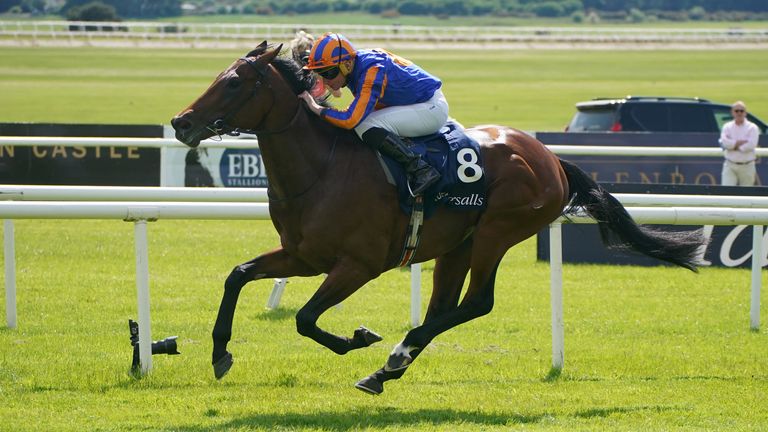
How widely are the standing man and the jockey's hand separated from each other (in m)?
8.52

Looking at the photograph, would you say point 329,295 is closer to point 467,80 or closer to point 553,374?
point 553,374

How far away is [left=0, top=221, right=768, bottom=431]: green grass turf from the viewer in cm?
534

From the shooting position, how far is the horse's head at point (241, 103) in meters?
5.50

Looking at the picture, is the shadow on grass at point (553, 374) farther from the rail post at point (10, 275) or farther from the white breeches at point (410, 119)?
the rail post at point (10, 275)

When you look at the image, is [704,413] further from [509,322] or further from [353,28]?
[353,28]

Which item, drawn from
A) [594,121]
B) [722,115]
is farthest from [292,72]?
A: [722,115]

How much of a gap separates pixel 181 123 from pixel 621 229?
2.64m

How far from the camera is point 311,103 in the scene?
5.96 metres

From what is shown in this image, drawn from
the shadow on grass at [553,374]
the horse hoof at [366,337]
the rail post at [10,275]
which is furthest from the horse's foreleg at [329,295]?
the rail post at [10,275]

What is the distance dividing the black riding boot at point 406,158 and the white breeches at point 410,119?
0.08 metres

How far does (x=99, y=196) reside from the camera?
7.55 metres

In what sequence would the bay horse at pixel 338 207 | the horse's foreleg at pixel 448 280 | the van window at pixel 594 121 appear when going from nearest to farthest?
the bay horse at pixel 338 207 → the horse's foreleg at pixel 448 280 → the van window at pixel 594 121

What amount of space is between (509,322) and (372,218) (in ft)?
8.73

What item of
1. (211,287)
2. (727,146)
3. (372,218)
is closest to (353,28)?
(727,146)
